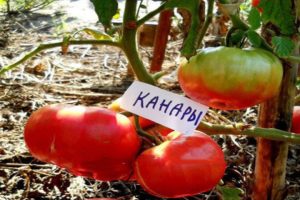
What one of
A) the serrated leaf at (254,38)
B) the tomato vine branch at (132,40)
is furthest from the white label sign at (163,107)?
the serrated leaf at (254,38)

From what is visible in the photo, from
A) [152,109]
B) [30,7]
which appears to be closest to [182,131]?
[152,109]

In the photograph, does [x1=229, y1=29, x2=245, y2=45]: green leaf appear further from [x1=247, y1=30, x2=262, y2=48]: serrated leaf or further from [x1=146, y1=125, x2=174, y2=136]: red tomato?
[x1=146, y1=125, x2=174, y2=136]: red tomato

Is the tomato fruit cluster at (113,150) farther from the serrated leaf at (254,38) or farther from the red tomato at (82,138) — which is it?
the serrated leaf at (254,38)

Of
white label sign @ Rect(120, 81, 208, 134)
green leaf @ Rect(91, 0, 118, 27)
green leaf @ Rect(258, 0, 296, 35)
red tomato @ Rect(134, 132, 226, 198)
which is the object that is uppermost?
green leaf @ Rect(258, 0, 296, 35)

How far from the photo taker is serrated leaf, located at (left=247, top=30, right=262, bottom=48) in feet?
2.48

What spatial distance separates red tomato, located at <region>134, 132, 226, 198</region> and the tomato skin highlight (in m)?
0.08

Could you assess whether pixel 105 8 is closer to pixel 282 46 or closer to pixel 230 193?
pixel 282 46

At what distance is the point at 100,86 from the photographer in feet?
7.57

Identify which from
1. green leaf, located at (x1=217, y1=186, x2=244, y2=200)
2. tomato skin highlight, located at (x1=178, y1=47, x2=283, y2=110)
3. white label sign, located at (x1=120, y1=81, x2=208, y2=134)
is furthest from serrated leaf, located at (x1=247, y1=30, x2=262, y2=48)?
green leaf, located at (x1=217, y1=186, x2=244, y2=200)

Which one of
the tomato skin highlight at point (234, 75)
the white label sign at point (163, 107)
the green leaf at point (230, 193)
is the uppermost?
the tomato skin highlight at point (234, 75)

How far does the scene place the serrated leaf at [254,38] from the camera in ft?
2.48

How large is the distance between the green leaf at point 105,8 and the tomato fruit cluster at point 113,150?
0.44 ft

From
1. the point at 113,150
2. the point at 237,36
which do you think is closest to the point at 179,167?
the point at 113,150

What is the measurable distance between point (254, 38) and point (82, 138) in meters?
0.27
